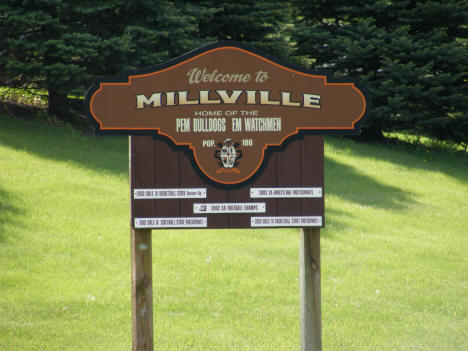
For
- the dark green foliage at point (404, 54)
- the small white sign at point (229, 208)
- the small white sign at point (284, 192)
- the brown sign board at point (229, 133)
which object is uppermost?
the dark green foliage at point (404, 54)

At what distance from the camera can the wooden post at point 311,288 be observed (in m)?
3.97

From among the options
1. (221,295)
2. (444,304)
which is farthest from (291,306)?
(444,304)

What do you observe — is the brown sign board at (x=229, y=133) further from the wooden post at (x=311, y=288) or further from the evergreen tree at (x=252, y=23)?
the evergreen tree at (x=252, y=23)

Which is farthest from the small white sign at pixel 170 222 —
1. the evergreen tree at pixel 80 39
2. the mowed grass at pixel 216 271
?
the evergreen tree at pixel 80 39

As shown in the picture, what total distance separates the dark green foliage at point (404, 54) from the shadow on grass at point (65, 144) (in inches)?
302

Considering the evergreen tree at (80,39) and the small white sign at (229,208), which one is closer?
the small white sign at (229,208)

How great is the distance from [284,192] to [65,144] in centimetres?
1016

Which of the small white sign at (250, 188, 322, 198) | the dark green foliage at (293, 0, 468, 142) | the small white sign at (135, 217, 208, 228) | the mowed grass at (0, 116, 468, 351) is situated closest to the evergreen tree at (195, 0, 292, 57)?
the dark green foliage at (293, 0, 468, 142)

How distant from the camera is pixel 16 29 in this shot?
1330 centimetres

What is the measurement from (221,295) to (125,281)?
126cm

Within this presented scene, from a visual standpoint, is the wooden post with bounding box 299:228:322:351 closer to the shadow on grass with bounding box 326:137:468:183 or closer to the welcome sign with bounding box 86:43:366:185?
the welcome sign with bounding box 86:43:366:185

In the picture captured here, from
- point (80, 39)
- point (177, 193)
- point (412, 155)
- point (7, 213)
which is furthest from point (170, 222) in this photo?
point (412, 155)

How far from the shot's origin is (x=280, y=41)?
1580 centimetres

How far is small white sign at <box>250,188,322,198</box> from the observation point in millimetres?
3867
